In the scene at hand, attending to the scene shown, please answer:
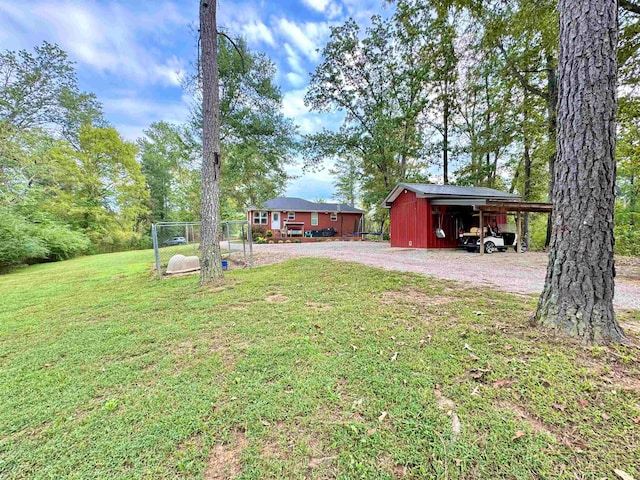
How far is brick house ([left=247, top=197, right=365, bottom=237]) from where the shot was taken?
2444 centimetres

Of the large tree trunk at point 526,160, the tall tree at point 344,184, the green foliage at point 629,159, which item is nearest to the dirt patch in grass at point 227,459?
the green foliage at point 629,159

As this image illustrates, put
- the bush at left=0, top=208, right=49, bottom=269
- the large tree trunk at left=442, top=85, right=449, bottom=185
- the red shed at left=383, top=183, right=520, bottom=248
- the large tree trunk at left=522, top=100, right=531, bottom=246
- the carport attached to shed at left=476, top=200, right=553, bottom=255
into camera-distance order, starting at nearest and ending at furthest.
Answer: the carport attached to shed at left=476, top=200, right=553, bottom=255
the bush at left=0, top=208, right=49, bottom=269
the red shed at left=383, top=183, right=520, bottom=248
the large tree trunk at left=522, top=100, right=531, bottom=246
the large tree trunk at left=442, top=85, right=449, bottom=185

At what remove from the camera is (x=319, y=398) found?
1.89 m

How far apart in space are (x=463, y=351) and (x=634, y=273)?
7.30 metres

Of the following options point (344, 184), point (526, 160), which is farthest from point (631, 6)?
point (344, 184)

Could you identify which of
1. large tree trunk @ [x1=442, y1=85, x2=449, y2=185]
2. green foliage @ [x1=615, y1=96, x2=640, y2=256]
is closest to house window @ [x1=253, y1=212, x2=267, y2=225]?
large tree trunk @ [x1=442, y1=85, x2=449, y2=185]

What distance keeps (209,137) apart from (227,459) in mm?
5810

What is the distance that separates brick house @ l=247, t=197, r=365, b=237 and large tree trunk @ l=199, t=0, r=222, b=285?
17604mm

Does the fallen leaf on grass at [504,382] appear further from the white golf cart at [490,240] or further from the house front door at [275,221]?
the house front door at [275,221]

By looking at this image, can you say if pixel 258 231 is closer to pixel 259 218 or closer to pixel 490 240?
pixel 259 218

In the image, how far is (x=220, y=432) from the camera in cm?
161

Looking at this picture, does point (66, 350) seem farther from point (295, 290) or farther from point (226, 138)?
point (226, 138)

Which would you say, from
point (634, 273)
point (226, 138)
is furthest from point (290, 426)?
point (226, 138)

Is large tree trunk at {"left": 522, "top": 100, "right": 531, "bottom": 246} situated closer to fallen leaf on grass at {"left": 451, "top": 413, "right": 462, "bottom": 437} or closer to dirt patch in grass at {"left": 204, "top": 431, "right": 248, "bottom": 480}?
fallen leaf on grass at {"left": 451, "top": 413, "right": 462, "bottom": 437}
